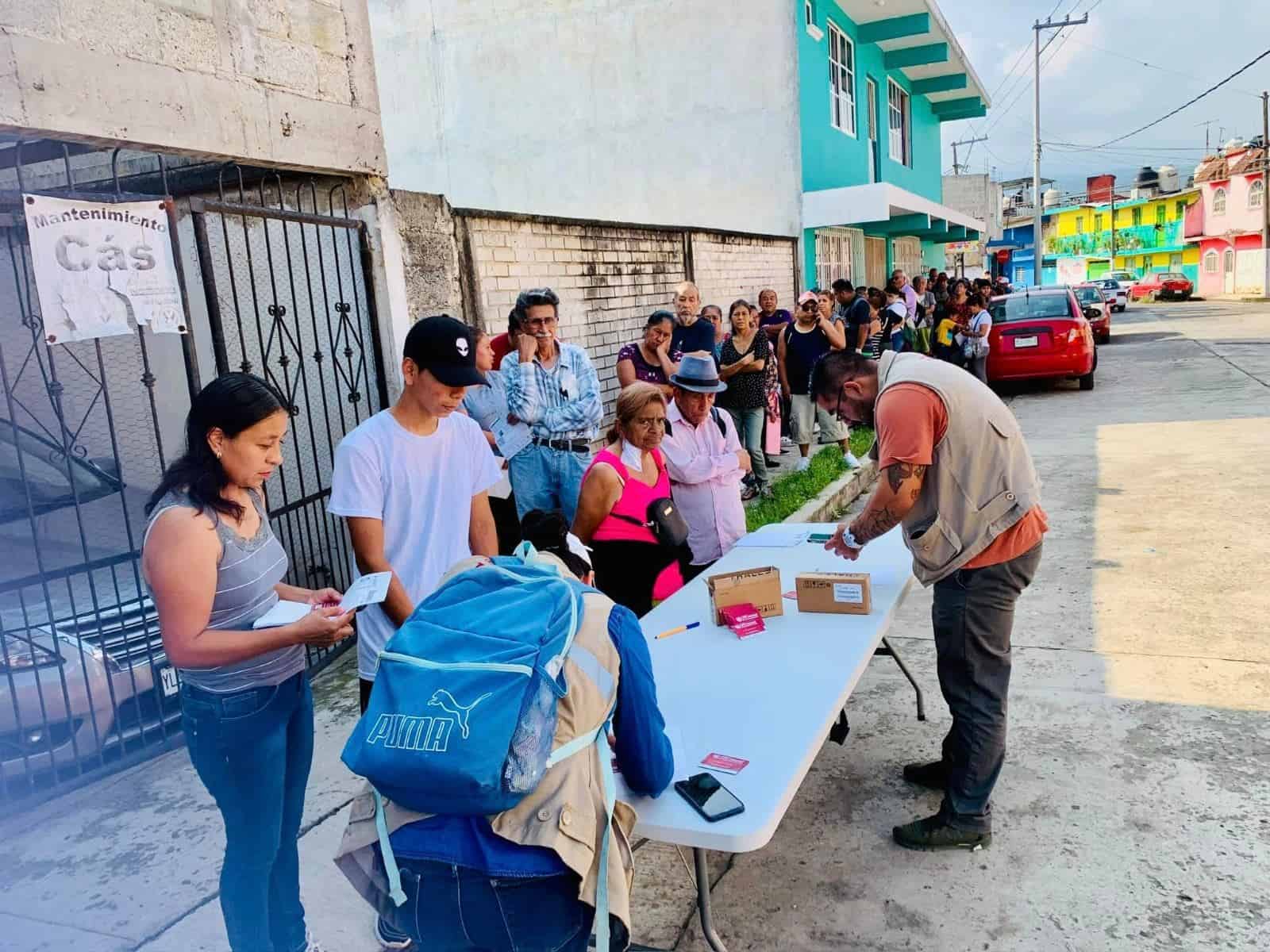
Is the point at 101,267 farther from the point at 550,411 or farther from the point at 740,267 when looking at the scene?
the point at 740,267

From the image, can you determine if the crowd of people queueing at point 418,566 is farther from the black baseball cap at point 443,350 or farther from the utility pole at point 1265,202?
the utility pole at point 1265,202

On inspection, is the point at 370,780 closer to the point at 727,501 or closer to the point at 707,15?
the point at 727,501

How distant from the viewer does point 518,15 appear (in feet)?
43.7

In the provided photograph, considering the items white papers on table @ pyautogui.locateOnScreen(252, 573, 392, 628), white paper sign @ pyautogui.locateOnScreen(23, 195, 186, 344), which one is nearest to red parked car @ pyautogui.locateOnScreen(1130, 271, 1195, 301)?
white paper sign @ pyautogui.locateOnScreen(23, 195, 186, 344)

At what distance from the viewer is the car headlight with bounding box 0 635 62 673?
3816 millimetres

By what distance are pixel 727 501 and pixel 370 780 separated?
2849 mm

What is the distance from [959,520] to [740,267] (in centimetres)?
958

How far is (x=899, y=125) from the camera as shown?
826 inches

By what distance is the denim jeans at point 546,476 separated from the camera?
503 centimetres

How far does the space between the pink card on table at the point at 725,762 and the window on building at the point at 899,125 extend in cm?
2014

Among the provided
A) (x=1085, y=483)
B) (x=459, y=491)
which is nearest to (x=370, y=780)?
(x=459, y=491)

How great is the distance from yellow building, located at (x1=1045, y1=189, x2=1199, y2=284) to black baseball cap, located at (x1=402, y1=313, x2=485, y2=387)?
195 feet

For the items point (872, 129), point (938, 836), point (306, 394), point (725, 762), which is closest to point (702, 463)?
point (938, 836)

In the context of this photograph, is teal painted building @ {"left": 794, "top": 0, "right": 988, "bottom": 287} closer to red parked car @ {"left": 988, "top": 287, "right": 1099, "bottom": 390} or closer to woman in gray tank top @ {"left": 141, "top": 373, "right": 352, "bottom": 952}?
red parked car @ {"left": 988, "top": 287, "right": 1099, "bottom": 390}
